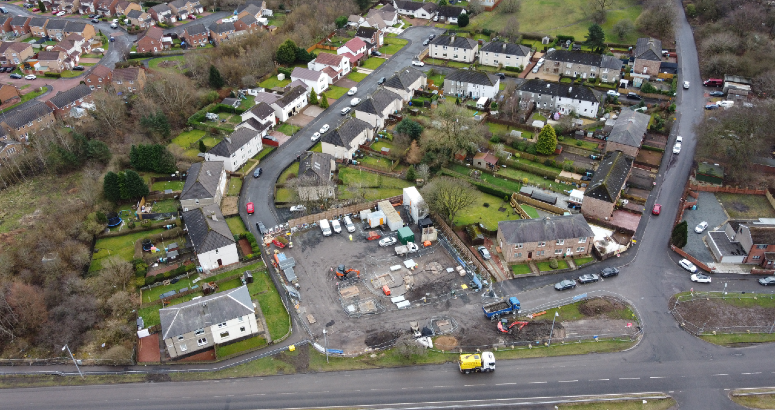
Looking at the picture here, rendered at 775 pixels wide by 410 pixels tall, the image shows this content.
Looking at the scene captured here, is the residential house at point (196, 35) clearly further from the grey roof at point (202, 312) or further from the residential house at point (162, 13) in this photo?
the grey roof at point (202, 312)

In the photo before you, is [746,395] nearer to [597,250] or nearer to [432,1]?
[597,250]

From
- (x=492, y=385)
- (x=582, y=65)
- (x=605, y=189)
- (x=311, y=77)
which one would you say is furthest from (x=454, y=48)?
(x=492, y=385)

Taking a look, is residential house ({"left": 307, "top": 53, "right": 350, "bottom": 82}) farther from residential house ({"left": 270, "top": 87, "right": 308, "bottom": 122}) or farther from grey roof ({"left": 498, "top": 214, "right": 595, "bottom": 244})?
grey roof ({"left": 498, "top": 214, "right": 595, "bottom": 244})

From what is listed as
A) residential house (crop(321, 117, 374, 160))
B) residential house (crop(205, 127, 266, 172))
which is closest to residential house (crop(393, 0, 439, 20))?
residential house (crop(321, 117, 374, 160))

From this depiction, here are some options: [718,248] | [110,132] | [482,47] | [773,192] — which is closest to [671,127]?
[773,192]

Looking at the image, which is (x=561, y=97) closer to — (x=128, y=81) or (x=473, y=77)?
(x=473, y=77)

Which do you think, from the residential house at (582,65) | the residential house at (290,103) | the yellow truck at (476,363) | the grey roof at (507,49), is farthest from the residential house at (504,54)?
the yellow truck at (476,363)
